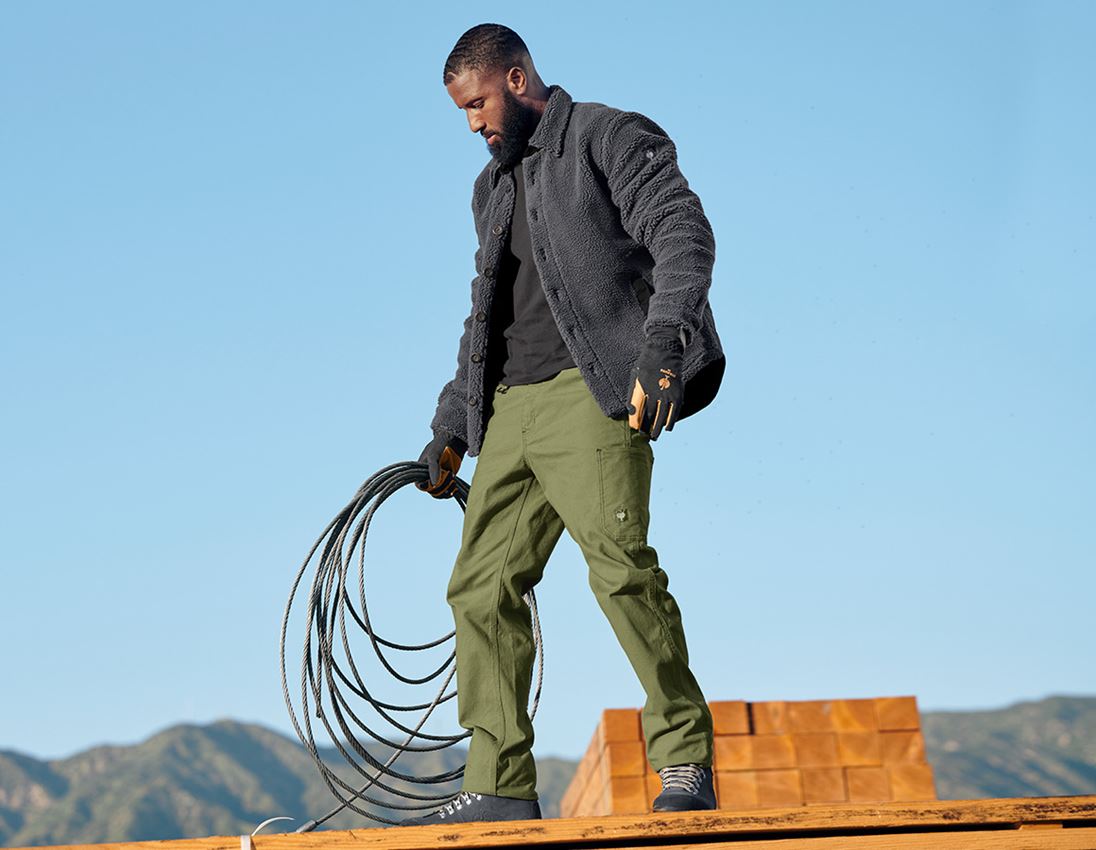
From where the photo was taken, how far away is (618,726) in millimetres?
6809

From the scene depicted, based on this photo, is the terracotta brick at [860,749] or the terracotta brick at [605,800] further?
the terracotta brick at [860,749]

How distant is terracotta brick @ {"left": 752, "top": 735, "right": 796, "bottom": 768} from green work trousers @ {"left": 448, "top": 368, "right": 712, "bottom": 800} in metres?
4.29

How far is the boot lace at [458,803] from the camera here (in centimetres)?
273

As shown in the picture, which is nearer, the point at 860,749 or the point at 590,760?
the point at 860,749

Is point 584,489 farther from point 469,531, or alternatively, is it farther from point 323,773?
point 323,773

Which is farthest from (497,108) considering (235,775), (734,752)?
(235,775)

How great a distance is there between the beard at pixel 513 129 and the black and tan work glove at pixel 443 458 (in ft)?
2.06

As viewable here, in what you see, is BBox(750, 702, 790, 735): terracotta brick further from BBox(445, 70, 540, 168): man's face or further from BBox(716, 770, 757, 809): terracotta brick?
BBox(445, 70, 540, 168): man's face

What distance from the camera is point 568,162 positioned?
293 cm

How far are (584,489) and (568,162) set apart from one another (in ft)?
2.23

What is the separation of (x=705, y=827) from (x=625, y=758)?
177 inches

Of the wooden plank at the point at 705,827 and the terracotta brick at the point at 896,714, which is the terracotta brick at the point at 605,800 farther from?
the wooden plank at the point at 705,827

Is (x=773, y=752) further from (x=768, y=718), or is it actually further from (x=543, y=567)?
(x=543, y=567)

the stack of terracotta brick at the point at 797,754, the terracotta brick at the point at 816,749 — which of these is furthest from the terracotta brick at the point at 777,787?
the terracotta brick at the point at 816,749
